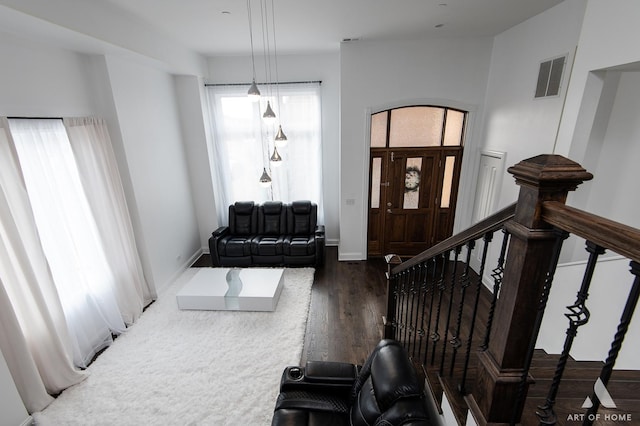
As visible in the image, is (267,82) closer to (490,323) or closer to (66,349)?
(66,349)

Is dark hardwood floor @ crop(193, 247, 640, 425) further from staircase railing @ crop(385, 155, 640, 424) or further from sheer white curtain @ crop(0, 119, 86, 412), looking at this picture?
sheer white curtain @ crop(0, 119, 86, 412)

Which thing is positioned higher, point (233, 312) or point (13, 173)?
point (13, 173)

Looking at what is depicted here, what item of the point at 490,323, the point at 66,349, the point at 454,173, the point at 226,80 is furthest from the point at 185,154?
the point at 490,323

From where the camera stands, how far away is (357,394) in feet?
6.74

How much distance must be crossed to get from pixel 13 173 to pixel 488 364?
3674mm

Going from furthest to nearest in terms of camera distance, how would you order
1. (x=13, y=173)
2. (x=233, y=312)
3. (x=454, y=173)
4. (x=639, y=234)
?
(x=454, y=173) < (x=233, y=312) < (x=13, y=173) < (x=639, y=234)

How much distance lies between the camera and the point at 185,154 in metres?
5.36

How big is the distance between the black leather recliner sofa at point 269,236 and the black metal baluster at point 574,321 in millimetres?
4218

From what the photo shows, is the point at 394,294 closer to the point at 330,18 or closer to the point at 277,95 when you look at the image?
the point at 330,18

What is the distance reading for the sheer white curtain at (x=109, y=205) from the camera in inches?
126

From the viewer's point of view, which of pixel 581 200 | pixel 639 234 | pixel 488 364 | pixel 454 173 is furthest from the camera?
pixel 454 173

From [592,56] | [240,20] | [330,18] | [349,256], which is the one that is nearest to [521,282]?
[592,56]

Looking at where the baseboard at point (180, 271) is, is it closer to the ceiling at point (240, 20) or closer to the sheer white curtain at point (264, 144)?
the sheer white curtain at point (264, 144)

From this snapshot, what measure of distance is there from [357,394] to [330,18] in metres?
3.90
